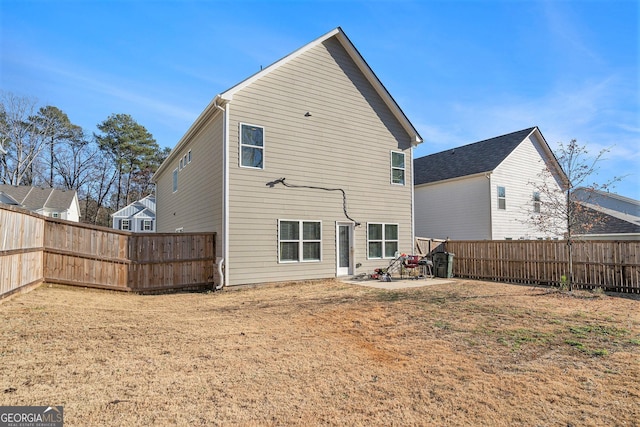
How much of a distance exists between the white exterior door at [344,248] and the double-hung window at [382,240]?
845 mm

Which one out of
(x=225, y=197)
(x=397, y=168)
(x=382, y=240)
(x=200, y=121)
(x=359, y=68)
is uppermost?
(x=359, y=68)

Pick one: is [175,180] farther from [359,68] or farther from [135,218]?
[135,218]

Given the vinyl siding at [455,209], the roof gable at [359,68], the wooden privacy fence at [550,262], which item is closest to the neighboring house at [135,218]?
the vinyl siding at [455,209]

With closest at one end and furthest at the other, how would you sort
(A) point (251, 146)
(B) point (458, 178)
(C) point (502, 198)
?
(A) point (251, 146)
(C) point (502, 198)
(B) point (458, 178)

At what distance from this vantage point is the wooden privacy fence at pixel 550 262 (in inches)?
386

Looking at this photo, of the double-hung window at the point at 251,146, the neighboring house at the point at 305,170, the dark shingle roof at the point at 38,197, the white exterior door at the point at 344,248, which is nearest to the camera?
the neighboring house at the point at 305,170

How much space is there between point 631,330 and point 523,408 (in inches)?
169

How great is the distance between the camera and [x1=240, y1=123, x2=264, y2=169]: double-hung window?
1076 cm

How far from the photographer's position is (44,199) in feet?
101

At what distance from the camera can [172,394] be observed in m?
3.24

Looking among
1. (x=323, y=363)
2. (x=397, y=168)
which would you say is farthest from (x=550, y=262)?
(x=323, y=363)

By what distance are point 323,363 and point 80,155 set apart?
4666 cm

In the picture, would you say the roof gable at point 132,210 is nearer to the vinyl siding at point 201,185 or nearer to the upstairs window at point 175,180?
the vinyl siding at point 201,185

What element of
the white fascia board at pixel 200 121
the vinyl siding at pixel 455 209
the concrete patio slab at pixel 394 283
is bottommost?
the concrete patio slab at pixel 394 283
